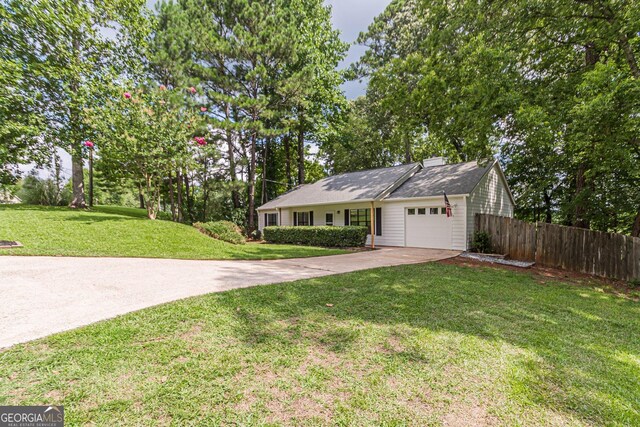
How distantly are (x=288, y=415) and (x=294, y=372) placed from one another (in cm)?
A: 48

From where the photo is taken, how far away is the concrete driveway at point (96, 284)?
3.24 meters

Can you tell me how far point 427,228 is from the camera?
12438 mm

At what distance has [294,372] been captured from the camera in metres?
2.33

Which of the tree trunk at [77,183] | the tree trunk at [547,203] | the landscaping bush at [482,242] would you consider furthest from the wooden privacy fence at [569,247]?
the tree trunk at [77,183]

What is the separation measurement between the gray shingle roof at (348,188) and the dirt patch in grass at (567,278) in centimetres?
576

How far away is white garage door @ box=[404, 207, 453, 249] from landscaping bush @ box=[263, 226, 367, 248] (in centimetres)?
222

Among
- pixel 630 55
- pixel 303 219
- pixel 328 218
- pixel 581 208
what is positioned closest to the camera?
pixel 630 55

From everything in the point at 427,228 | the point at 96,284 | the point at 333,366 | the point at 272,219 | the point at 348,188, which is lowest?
the point at 333,366

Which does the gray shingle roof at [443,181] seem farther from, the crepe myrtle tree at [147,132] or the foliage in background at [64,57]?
the foliage in background at [64,57]

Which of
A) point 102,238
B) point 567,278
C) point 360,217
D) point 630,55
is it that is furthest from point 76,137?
point 630,55

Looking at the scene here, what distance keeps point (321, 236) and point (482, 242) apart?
686 cm

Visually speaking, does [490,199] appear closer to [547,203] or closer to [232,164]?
[547,203]

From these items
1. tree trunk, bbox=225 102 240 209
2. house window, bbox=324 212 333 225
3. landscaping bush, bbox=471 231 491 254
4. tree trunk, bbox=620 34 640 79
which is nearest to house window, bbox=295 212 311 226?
house window, bbox=324 212 333 225

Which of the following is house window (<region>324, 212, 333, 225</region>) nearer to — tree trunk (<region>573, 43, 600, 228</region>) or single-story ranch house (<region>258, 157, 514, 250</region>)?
single-story ranch house (<region>258, 157, 514, 250</region>)
